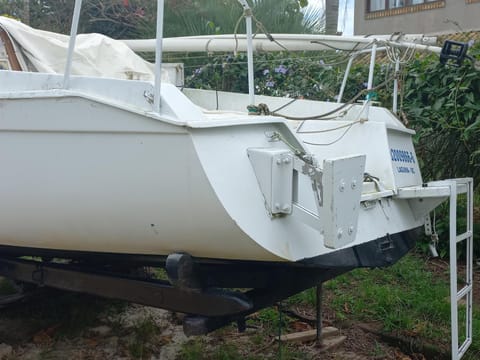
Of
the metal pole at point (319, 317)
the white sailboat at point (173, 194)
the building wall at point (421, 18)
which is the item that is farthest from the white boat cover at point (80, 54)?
the building wall at point (421, 18)

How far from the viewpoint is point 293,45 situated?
4668 millimetres

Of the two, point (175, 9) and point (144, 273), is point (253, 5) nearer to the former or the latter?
point (175, 9)

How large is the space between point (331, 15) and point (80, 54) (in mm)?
6752

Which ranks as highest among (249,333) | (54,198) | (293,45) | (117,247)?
(293,45)

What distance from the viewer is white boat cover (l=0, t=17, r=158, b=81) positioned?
383cm

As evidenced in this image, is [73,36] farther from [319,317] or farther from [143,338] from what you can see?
[319,317]

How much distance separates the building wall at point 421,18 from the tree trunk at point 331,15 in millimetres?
6440

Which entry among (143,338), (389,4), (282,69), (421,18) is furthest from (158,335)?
(389,4)

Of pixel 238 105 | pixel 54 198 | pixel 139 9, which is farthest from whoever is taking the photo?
pixel 139 9

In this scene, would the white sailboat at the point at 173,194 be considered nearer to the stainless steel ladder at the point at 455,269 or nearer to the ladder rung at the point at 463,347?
the stainless steel ladder at the point at 455,269

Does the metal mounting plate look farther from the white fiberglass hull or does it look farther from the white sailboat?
the white fiberglass hull

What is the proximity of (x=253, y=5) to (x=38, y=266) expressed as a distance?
5648mm

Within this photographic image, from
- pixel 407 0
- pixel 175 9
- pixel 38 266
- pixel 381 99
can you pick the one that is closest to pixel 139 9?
pixel 175 9

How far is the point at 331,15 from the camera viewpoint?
33.2ft
